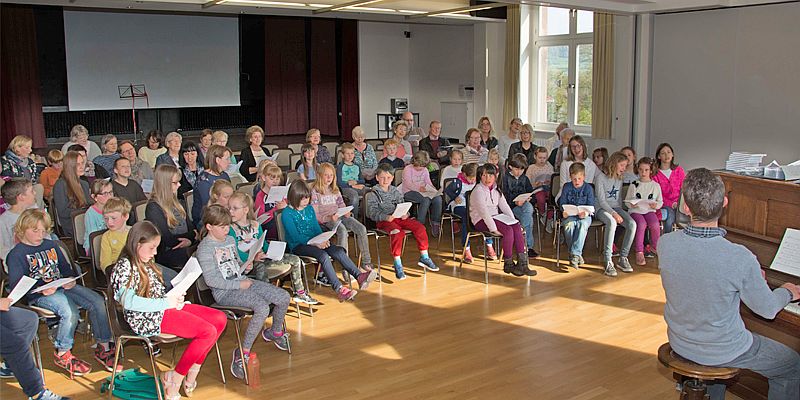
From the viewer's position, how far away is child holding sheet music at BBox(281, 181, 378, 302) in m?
6.55

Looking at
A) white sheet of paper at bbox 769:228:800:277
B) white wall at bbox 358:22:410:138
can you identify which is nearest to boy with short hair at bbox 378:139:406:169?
white sheet of paper at bbox 769:228:800:277

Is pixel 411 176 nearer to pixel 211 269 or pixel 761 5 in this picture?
pixel 211 269

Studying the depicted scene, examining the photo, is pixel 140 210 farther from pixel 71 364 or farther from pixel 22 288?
pixel 22 288

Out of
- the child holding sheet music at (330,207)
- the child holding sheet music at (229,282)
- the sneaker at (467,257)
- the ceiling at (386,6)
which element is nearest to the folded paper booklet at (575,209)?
the sneaker at (467,257)

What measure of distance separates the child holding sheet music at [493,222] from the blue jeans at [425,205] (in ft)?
4.16

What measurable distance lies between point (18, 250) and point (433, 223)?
5.08 metres

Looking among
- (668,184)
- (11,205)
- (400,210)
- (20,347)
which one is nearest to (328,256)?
(400,210)

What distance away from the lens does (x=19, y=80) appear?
15.0 metres

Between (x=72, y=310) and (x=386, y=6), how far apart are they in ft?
31.0

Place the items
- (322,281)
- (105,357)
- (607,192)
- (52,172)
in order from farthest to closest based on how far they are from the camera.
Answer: (52,172) → (607,192) → (322,281) → (105,357)

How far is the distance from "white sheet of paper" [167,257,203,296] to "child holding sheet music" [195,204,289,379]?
0.35m

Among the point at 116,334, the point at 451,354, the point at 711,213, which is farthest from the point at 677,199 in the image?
the point at 116,334

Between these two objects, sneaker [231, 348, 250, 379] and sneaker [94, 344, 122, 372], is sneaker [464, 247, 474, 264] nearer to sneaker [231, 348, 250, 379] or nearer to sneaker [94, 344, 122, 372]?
sneaker [231, 348, 250, 379]

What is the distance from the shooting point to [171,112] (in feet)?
56.4
